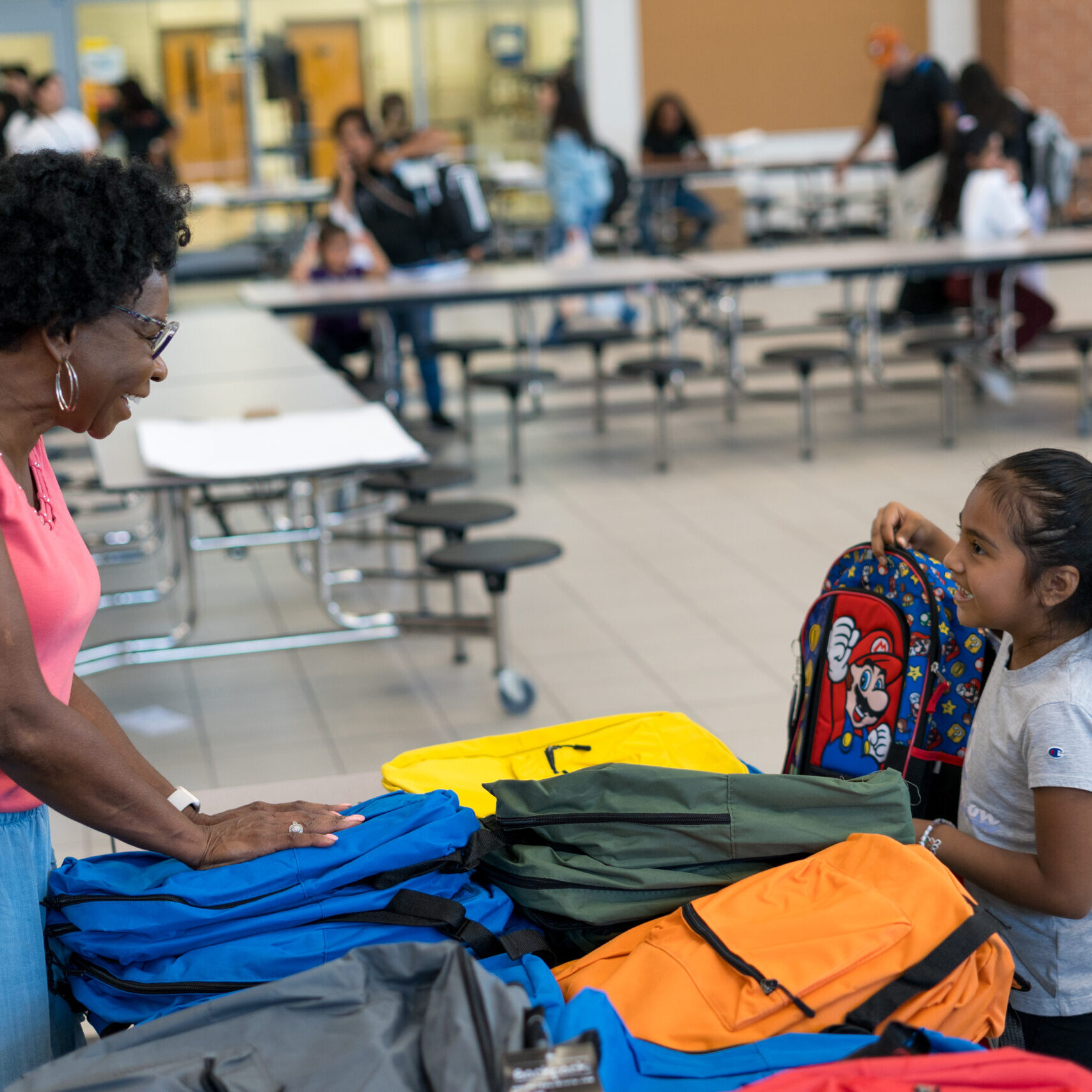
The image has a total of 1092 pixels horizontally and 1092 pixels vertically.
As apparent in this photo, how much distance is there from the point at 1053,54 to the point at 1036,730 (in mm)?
13404

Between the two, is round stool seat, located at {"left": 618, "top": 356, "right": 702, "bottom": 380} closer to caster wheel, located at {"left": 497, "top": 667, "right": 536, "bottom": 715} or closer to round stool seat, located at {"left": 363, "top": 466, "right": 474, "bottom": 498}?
round stool seat, located at {"left": 363, "top": 466, "right": 474, "bottom": 498}

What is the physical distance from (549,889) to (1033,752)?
545 millimetres

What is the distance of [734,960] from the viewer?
53.7 inches

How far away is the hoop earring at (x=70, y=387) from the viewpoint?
1.40 m

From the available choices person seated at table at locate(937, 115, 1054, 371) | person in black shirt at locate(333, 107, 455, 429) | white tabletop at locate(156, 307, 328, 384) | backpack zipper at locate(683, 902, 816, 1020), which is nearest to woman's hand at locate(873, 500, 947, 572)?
backpack zipper at locate(683, 902, 816, 1020)

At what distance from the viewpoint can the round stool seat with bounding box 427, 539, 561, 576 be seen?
3479 millimetres

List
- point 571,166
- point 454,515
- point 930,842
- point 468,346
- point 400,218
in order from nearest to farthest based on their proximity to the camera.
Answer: point 930,842 < point 454,515 < point 468,346 < point 400,218 < point 571,166

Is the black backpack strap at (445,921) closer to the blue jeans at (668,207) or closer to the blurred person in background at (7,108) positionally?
the blurred person in background at (7,108)

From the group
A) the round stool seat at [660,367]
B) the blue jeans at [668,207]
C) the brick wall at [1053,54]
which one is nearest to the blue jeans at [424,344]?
the round stool seat at [660,367]

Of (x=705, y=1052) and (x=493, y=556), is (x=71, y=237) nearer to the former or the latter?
(x=705, y=1052)

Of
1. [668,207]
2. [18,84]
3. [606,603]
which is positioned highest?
[18,84]

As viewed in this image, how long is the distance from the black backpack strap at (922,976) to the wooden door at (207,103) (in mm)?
13306

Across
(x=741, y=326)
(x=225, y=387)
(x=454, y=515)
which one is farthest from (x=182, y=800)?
(x=741, y=326)

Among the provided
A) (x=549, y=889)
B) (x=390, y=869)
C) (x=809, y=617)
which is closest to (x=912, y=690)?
(x=809, y=617)
